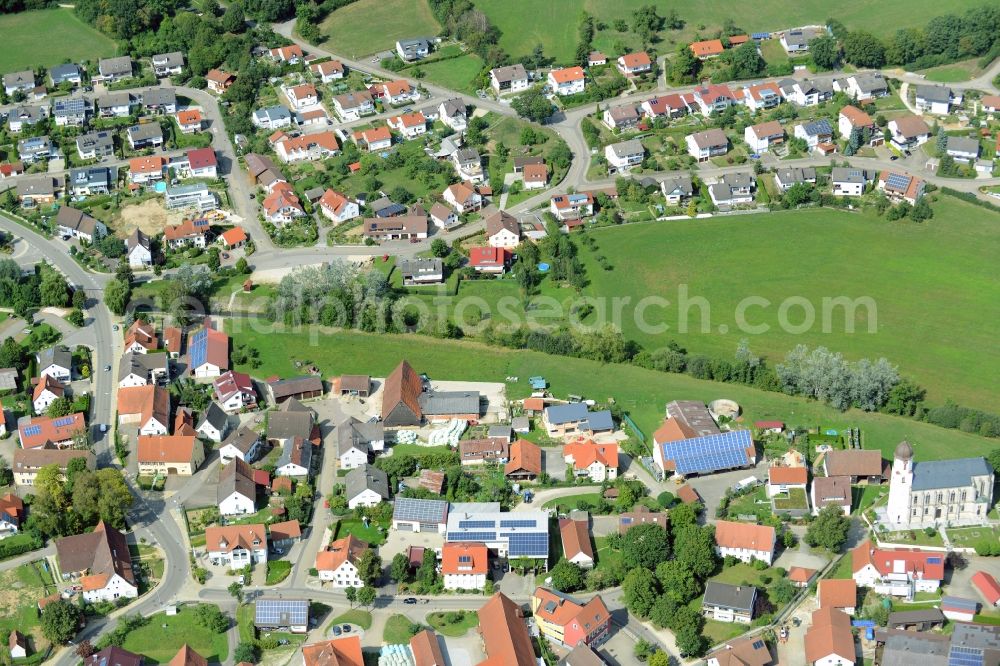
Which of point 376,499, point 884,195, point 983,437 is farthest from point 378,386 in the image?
point 884,195

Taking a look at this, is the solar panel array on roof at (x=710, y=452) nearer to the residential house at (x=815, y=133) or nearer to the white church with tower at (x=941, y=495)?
the white church with tower at (x=941, y=495)

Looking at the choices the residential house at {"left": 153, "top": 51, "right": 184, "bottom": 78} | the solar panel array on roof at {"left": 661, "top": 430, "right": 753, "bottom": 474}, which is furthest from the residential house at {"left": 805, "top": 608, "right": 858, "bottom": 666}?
the residential house at {"left": 153, "top": 51, "right": 184, "bottom": 78}

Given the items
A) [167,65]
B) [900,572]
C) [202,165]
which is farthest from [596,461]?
[167,65]

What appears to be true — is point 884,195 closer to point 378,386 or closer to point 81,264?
point 378,386

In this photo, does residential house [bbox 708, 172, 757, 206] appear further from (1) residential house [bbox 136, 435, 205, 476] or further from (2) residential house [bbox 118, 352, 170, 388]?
(1) residential house [bbox 136, 435, 205, 476]

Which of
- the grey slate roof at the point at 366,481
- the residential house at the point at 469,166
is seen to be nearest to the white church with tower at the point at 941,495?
the grey slate roof at the point at 366,481
